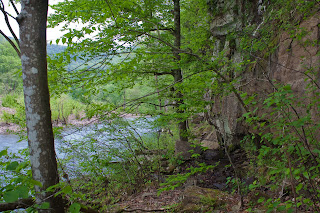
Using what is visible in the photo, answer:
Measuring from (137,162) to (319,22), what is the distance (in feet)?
17.3

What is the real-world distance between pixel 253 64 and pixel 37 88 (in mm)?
5726

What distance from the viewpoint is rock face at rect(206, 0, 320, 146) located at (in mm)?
4027

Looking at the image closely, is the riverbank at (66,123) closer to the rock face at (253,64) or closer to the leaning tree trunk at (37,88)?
the leaning tree trunk at (37,88)

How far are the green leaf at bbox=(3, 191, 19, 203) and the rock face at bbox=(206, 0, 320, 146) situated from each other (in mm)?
2733

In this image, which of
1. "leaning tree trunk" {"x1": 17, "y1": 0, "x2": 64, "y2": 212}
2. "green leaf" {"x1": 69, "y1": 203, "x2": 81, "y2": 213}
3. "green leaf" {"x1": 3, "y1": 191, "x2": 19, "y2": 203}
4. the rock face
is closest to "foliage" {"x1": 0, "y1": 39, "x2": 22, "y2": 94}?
the rock face

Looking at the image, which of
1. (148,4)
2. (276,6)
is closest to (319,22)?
(276,6)

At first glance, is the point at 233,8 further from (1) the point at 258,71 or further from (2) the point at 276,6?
(1) the point at 258,71

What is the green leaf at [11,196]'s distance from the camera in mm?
1133

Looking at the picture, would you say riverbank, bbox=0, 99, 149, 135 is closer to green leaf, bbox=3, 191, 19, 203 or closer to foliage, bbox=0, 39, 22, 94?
green leaf, bbox=3, 191, 19, 203

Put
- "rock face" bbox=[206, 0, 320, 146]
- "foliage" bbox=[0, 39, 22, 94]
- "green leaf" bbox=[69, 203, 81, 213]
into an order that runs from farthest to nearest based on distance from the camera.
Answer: "foliage" bbox=[0, 39, 22, 94] → "rock face" bbox=[206, 0, 320, 146] → "green leaf" bbox=[69, 203, 81, 213]

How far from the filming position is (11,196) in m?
1.16

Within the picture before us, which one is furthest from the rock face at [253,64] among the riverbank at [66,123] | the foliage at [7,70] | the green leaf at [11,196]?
the foliage at [7,70]

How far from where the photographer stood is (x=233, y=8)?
747 centimetres

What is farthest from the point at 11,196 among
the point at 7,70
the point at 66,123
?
the point at 7,70
